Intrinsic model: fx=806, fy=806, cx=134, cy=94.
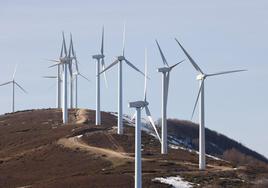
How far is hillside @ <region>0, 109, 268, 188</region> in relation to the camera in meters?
103

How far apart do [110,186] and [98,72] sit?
214ft

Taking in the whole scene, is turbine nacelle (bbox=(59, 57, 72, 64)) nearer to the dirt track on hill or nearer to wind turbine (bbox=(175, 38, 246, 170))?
the dirt track on hill

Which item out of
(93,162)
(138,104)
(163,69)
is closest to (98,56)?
(163,69)

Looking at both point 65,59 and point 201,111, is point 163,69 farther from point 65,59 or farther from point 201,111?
point 65,59

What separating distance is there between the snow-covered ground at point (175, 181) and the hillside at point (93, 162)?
0.42 ft

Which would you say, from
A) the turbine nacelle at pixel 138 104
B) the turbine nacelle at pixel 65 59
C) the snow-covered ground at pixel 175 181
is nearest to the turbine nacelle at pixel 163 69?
the snow-covered ground at pixel 175 181

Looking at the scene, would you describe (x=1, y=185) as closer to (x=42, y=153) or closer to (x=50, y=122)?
(x=42, y=153)

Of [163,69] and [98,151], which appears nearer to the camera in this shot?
[163,69]

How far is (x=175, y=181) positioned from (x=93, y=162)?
25.9 m

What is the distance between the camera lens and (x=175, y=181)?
329ft

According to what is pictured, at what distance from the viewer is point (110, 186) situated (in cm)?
9831

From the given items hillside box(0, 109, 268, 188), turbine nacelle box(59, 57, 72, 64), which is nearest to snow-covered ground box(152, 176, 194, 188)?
hillside box(0, 109, 268, 188)

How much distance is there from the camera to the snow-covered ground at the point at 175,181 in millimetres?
97938

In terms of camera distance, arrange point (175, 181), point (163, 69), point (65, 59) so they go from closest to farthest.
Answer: point (175, 181) < point (163, 69) < point (65, 59)
